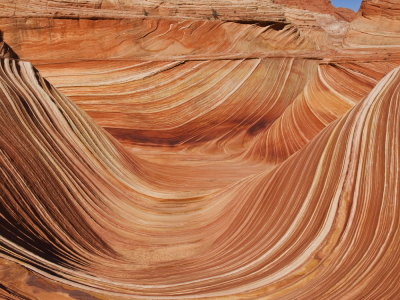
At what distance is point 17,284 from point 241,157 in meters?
2.86

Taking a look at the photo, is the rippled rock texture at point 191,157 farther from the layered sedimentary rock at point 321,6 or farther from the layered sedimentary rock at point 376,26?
the layered sedimentary rock at point 321,6

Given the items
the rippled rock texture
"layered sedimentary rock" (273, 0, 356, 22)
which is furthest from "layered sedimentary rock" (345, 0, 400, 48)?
"layered sedimentary rock" (273, 0, 356, 22)

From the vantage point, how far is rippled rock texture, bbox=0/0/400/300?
1.67m

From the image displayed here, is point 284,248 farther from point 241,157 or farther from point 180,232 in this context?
point 241,157

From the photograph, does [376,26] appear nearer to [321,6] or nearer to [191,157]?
[191,157]

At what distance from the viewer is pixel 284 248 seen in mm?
1866

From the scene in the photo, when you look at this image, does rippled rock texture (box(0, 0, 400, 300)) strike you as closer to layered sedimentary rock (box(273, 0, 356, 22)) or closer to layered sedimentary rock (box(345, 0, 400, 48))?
layered sedimentary rock (box(345, 0, 400, 48))

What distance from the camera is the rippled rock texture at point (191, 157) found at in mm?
1667

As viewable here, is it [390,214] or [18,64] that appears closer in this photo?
[390,214]

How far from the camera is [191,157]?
3.84 meters

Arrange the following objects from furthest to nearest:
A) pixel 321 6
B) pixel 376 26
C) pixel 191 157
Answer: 1. pixel 321 6
2. pixel 376 26
3. pixel 191 157

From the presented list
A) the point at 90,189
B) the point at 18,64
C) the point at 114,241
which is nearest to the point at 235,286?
the point at 114,241

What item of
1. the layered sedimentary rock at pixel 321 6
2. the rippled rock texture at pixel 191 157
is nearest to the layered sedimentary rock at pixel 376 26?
the rippled rock texture at pixel 191 157

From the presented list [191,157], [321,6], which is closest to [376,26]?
[191,157]
